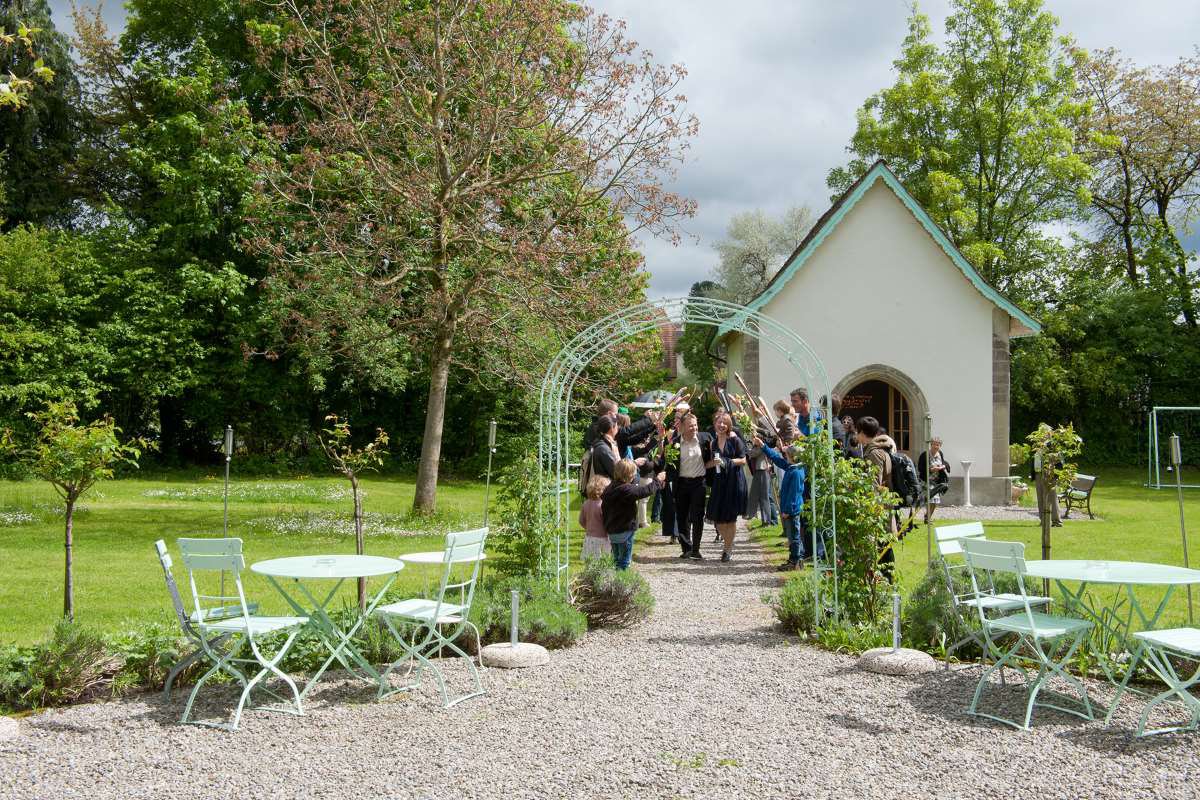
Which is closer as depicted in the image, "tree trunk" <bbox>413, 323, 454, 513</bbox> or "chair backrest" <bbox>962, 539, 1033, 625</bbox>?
"chair backrest" <bbox>962, 539, 1033, 625</bbox>

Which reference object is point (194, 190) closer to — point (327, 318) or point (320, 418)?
point (320, 418)

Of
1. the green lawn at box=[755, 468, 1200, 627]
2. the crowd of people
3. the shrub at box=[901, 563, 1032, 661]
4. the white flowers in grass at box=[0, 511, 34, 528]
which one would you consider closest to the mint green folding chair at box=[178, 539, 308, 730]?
the crowd of people

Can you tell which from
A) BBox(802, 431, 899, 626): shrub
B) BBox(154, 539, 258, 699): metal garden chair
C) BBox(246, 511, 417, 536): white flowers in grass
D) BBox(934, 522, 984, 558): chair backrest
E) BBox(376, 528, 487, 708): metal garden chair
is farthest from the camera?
BBox(246, 511, 417, 536): white flowers in grass

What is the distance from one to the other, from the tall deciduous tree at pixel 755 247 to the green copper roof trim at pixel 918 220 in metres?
22.8

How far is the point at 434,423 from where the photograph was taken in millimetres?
15406

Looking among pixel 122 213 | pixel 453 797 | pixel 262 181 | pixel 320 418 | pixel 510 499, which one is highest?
pixel 122 213

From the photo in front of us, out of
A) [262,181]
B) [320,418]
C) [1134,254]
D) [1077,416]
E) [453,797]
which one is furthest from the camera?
[1134,254]

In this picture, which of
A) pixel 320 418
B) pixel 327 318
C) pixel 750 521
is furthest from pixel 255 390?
pixel 750 521

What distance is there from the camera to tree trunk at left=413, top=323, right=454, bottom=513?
49.8 feet

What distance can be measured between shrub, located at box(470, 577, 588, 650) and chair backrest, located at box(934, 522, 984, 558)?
8.87 ft

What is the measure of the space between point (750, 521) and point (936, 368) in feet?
20.9

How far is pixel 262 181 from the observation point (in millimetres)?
14641

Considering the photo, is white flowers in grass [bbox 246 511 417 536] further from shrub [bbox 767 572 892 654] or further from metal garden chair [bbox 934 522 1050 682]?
metal garden chair [bbox 934 522 1050 682]

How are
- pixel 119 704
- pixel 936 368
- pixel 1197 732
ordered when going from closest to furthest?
pixel 1197 732 → pixel 119 704 → pixel 936 368
